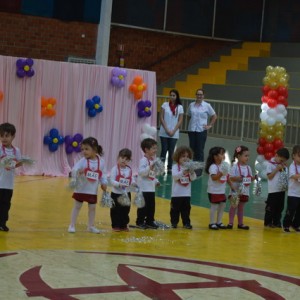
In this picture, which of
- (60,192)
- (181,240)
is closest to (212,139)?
(60,192)

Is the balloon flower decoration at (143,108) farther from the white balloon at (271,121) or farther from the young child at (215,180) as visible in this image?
the young child at (215,180)

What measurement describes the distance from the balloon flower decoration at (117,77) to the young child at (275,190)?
5630 mm

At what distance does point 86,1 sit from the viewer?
893 inches

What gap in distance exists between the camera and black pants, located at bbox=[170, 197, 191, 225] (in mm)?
10922

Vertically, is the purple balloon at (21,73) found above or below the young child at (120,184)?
above

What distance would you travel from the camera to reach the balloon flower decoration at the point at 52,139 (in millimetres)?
15648

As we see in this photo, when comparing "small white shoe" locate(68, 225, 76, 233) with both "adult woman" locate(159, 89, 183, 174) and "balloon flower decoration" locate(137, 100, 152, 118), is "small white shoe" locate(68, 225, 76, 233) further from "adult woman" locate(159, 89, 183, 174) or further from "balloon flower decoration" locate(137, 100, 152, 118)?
"adult woman" locate(159, 89, 183, 174)

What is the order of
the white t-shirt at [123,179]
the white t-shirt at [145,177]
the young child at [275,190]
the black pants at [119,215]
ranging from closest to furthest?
the white t-shirt at [123,179] → the black pants at [119,215] → the white t-shirt at [145,177] → the young child at [275,190]

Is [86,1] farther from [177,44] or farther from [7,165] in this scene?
[7,165]

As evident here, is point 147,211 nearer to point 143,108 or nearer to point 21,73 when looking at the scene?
point 21,73

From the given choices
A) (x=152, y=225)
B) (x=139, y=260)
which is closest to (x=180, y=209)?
(x=152, y=225)

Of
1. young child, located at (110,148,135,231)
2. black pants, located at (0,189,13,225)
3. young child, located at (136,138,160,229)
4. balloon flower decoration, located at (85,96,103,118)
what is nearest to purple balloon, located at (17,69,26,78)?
balloon flower decoration, located at (85,96,103,118)

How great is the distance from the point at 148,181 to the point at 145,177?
74 millimetres

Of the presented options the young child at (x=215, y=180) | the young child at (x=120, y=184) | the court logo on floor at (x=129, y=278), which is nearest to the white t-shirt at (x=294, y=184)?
the young child at (x=215, y=180)
